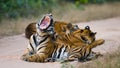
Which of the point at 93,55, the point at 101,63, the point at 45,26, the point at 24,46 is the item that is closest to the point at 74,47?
the point at 93,55

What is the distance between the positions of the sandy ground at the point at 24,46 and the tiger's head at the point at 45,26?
0.60 meters

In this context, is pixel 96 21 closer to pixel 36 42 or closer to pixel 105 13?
pixel 105 13

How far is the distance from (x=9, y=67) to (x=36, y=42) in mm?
839

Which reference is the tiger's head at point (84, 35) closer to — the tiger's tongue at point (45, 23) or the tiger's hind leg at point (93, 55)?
the tiger's hind leg at point (93, 55)

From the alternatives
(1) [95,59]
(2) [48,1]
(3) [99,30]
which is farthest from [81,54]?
(2) [48,1]

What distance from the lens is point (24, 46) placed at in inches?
413

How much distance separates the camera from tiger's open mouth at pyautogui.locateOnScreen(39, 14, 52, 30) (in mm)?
8758

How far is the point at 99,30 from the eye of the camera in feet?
41.6

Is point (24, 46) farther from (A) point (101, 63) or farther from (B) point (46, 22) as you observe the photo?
(A) point (101, 63)

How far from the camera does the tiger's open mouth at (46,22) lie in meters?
8.76

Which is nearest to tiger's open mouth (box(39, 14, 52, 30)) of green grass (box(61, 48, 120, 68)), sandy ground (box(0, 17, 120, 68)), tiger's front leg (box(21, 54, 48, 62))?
tiger's front leg (box(21, 54, 48, 62))

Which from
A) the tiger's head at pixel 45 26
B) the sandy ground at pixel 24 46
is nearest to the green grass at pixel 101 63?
the sandy ground at pixel 24 46

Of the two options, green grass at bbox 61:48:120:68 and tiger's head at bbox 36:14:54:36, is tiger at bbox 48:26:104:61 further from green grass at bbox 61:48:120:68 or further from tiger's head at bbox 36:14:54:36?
tiger's head at bbox 36:14:54:36

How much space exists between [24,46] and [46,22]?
1839 mm
